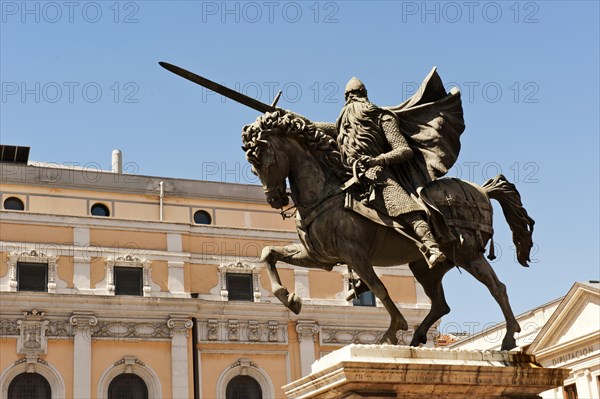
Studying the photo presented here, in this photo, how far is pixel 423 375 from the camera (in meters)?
8.86

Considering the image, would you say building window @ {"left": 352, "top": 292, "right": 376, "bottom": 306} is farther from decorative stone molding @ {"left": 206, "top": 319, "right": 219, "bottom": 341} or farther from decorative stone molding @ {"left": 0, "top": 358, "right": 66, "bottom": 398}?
decorative stone molding @ {"left": 0, "top": 358, "right": 66, "bottom": 398}

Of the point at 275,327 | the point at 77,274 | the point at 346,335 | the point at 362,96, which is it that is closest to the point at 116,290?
the point at 77,274

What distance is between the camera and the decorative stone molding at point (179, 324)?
3719cm

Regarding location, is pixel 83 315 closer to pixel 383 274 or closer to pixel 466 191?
pixel 383 274

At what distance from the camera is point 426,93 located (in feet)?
34.3

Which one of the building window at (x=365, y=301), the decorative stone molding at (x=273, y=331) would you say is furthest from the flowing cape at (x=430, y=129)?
the building window at (x=365, y=301)

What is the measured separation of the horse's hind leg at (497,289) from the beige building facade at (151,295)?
2797 cm

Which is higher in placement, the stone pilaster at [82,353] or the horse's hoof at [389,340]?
the stone pilaster at [82,353]

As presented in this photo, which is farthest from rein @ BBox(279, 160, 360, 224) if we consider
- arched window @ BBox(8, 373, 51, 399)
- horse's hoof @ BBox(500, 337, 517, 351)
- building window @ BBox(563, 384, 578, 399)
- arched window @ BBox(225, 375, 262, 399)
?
building window @ BBox(563, 384, 578, 399)

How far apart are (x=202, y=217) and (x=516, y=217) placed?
3061 cm

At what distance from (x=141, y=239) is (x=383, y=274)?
10.0 meters

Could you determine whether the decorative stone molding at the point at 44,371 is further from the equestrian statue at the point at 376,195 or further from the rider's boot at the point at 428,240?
the rider's boot at the point at 428,240

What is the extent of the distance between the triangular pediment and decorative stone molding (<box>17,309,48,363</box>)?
58.6ft

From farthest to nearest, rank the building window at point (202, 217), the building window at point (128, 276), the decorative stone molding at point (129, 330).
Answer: the building window at point (202, 217)
the building window at point (128, 276)
the decorative stone molding at point (129, 330)
